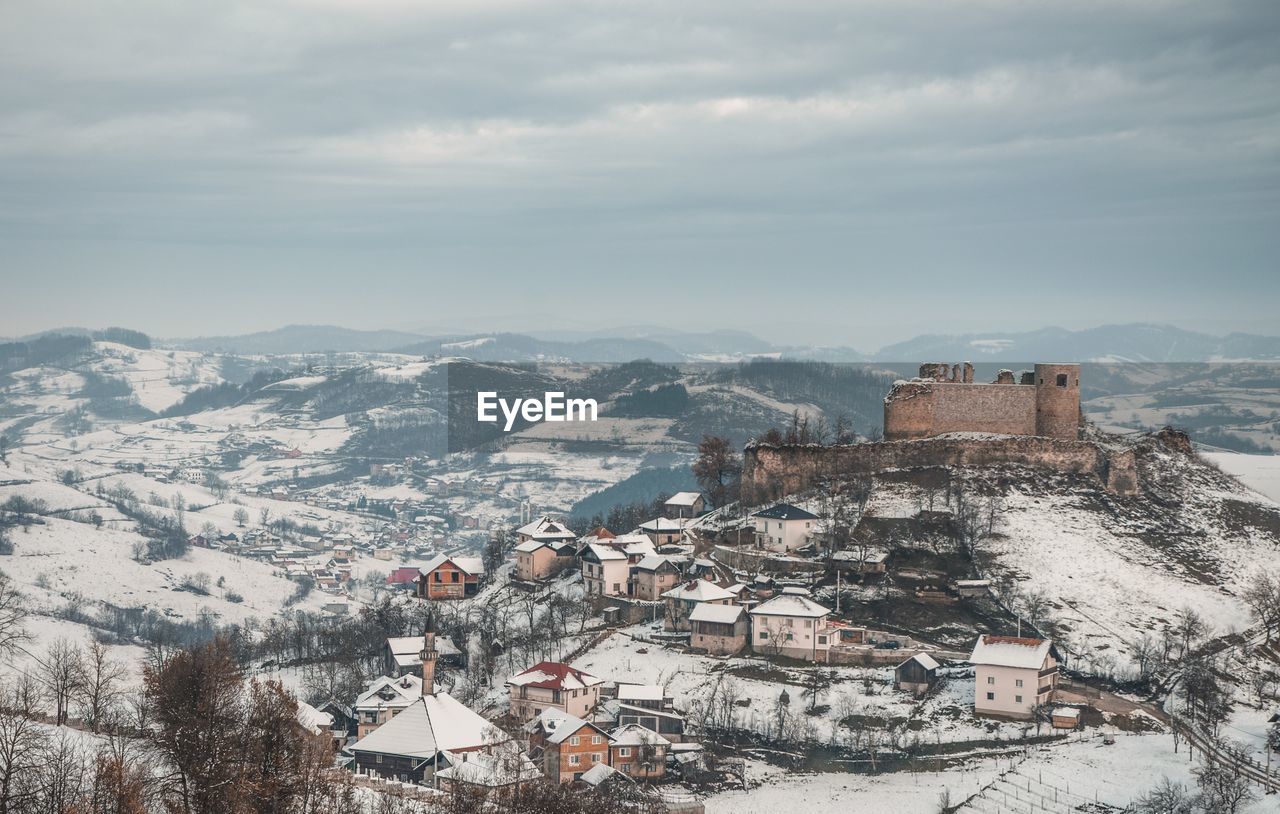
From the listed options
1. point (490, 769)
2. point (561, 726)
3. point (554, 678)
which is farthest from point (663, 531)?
point (490, 769)

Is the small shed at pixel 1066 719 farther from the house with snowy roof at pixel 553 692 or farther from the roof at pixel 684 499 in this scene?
the roof at pixel 684 499

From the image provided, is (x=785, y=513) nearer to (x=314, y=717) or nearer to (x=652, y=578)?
(x=652, y=578)

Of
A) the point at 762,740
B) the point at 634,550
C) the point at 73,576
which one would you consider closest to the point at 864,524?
the point at 634,550

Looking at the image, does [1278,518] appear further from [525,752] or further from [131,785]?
[131,785]

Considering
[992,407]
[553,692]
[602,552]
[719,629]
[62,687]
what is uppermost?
[992,407]

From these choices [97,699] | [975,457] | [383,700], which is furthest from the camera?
[975,457]

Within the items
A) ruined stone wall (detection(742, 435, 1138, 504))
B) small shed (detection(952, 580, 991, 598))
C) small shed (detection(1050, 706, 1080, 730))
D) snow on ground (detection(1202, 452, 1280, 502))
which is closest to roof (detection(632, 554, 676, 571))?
ruined stone wall (detection(742, 435, 1138, 504))
